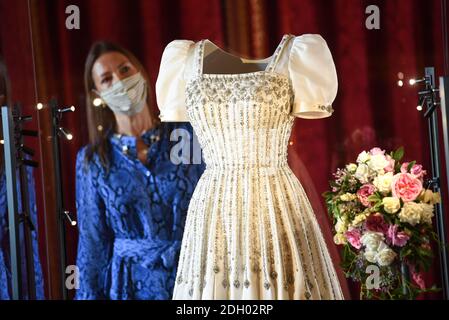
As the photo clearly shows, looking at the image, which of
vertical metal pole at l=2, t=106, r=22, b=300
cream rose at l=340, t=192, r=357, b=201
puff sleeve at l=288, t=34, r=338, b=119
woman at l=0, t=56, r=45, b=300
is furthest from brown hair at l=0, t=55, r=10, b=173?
cream rose at l=340, t=192, r=357, b=201

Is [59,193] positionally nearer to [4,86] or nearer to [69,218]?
[69,218]

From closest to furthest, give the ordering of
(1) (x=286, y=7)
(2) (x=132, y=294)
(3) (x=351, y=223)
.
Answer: (3) (x=351, y=223) → (1) (x=286, y=7) → (2) (x=132, y=294)

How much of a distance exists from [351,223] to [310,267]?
0.71ft

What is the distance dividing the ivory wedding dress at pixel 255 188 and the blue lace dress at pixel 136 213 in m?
0.51

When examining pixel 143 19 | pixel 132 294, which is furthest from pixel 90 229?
pixel 143 19

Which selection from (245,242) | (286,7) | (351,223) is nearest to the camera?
(245,242)

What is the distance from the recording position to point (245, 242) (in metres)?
1.73

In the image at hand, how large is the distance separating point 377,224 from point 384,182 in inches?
4.2

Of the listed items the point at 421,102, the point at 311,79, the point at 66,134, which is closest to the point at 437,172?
the point at 421,102

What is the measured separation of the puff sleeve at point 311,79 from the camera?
5.92 feet

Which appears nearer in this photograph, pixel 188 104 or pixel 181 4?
pixel 188 104

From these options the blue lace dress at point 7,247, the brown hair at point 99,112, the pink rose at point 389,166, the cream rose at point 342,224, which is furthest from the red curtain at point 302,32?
the pink rose at point 389,166

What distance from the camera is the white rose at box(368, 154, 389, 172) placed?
1.87 m

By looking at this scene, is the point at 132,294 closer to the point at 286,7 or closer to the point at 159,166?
the point at 159,166
